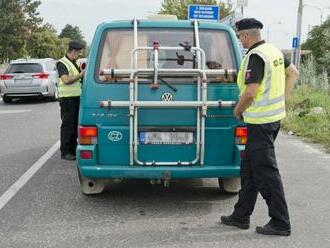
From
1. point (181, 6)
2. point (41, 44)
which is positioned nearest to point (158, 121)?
point (181, 6)

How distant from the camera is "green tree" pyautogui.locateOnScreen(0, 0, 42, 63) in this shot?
64.5 m

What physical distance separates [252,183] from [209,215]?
698 mm

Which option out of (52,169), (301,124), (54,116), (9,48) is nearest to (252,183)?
(52,169)

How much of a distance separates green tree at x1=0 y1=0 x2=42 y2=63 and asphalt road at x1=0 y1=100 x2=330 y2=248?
58.8 metres

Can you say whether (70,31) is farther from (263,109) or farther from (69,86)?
(263,109)

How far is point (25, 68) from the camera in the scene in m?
19.7

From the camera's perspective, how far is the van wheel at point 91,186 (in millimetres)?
6270

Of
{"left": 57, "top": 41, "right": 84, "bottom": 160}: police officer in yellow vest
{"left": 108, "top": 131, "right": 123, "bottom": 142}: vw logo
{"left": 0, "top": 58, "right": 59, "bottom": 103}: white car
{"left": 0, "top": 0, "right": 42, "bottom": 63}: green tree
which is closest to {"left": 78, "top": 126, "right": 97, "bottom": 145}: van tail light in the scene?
{"left": 108, "top": 131, "right": 123, "bottom": 142}: vw logo

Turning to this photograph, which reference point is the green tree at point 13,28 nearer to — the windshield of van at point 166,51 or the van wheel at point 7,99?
the van wheel at point 7,99

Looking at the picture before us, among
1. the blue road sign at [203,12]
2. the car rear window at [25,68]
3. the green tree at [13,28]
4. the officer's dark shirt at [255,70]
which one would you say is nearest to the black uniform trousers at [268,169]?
the officer's dark shirt at [255,70]

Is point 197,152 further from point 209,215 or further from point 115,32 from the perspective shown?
point 115,32

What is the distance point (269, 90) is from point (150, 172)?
4.89ft

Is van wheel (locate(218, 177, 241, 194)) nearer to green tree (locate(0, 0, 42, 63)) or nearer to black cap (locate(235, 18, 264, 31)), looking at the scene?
black cap (locate(235, 18, 264, 31))

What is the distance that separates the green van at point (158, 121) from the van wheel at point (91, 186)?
0.45 meters
